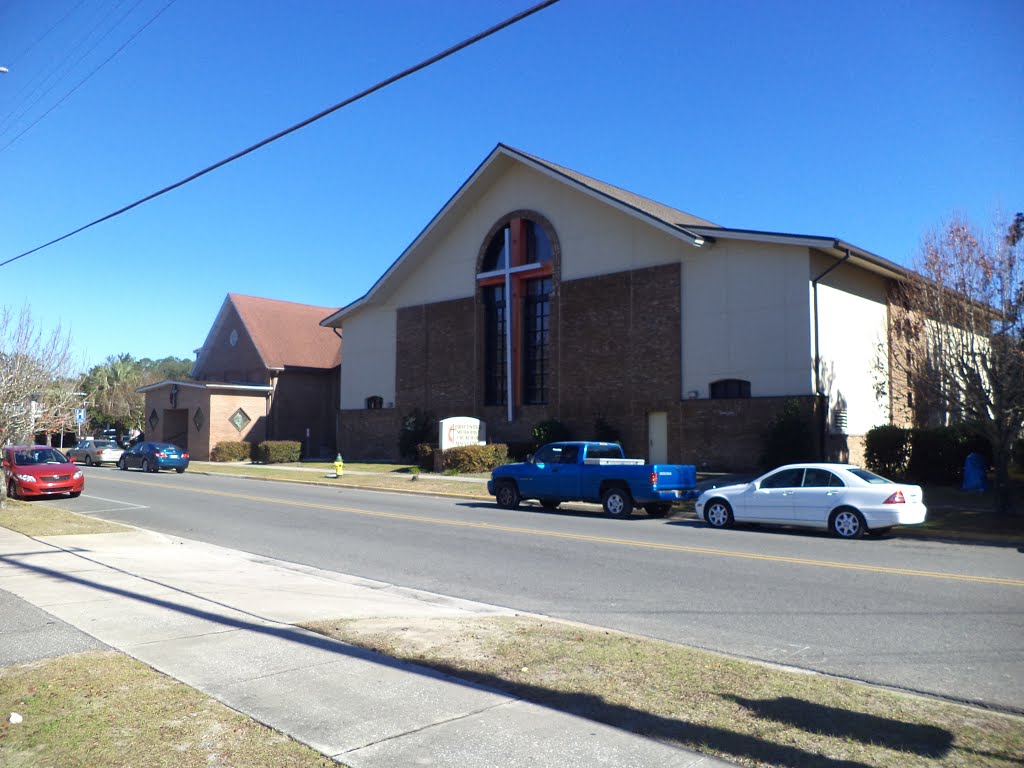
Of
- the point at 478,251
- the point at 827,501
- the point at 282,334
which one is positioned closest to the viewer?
the point at 827,501

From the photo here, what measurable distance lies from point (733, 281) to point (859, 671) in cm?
2245

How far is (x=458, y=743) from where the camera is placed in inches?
190

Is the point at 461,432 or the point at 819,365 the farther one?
the point at 461,432

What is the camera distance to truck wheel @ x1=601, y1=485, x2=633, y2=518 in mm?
18812

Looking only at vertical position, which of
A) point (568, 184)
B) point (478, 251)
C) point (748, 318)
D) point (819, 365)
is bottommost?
point (819, 365)

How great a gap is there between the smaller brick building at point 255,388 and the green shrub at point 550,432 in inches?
800

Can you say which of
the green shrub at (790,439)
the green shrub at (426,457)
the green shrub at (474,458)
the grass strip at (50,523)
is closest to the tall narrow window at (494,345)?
the green shrub at (426,457)

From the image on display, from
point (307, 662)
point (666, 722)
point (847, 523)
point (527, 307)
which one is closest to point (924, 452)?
point (847, 523)

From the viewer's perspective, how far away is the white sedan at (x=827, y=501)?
49.8 ft

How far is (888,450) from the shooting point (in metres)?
24.8

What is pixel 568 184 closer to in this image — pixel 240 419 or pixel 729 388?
pixel 729 388

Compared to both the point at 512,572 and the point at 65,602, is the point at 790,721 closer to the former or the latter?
the point at 512,572

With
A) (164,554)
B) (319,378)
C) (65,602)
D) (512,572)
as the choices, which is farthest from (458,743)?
(319,378)

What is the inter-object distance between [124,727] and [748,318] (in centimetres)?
2505
